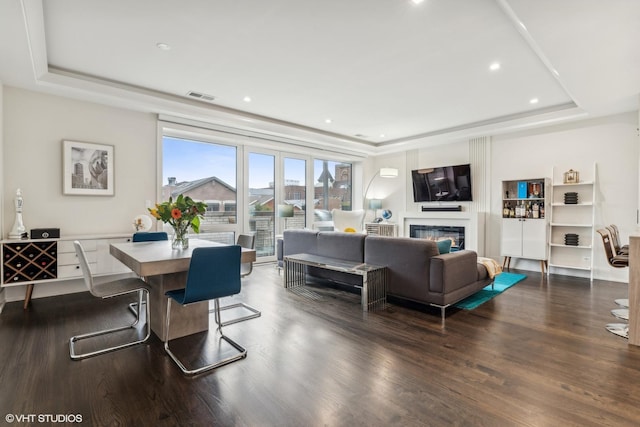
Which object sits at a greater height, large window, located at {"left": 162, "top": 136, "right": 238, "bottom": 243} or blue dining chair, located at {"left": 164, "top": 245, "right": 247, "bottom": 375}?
large window, located at {"left": 162, "top": 136, "right": 238, "bottom": 243}

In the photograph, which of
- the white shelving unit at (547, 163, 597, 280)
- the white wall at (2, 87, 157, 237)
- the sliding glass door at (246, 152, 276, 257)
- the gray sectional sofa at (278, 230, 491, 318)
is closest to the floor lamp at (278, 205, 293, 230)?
the sliding glass door at (246, 152, 276, 257)

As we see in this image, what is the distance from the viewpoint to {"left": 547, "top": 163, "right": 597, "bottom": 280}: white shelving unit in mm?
5234

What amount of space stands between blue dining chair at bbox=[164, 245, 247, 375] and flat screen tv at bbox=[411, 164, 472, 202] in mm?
5585

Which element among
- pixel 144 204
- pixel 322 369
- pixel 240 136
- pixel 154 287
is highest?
pixel 240 136

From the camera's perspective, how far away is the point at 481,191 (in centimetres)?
658

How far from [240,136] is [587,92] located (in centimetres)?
523

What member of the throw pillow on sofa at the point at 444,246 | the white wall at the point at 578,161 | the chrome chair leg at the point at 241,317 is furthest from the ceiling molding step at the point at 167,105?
the throw pillow on sofa at the point at 444,246

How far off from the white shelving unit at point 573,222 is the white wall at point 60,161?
6632 mm

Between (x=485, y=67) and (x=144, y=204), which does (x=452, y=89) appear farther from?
(x=144, y=204)

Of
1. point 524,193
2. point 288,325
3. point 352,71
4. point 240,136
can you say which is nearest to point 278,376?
point 288,325

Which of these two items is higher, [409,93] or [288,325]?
[409,93]

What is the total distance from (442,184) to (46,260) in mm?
6833

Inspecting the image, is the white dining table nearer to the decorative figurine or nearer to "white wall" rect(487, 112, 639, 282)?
the decorative figurine

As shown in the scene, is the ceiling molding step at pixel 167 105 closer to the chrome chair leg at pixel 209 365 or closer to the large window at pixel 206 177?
the large window at pixel 206 177
